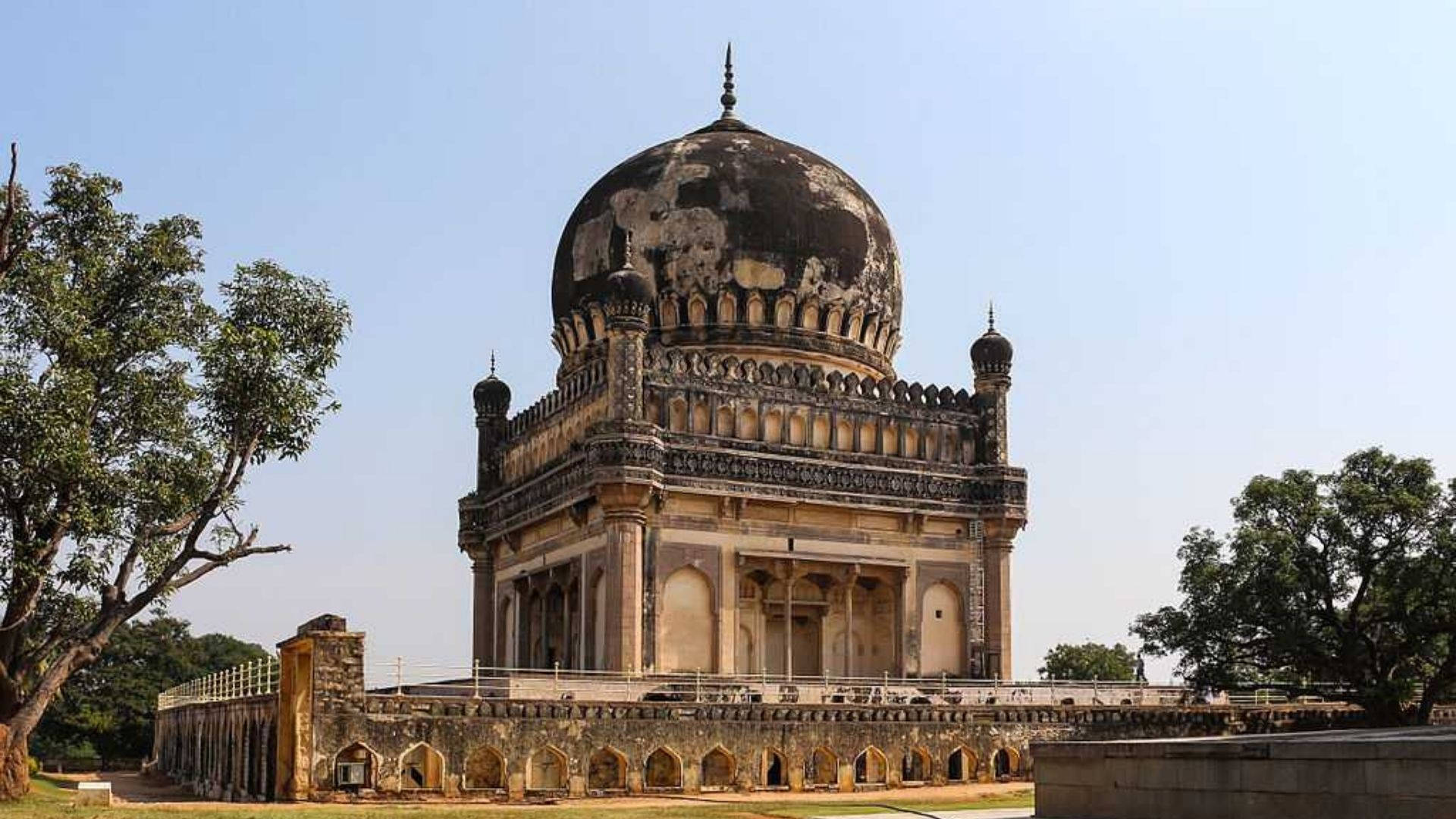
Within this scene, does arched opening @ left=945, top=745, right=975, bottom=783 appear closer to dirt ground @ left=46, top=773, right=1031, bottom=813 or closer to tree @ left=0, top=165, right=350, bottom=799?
dirt ground @ left=46, top=773, right=1031, bottom=813

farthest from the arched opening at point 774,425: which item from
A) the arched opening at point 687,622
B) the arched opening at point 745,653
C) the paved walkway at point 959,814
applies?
the paved walkway at point 959,814

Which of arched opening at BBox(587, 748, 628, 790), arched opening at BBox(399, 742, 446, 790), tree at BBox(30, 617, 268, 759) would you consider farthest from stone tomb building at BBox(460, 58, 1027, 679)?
tree at BBox(30, 617, 268, 759)

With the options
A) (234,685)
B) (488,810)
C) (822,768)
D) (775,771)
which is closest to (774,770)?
(775,771)

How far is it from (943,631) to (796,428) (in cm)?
577

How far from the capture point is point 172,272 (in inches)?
1081

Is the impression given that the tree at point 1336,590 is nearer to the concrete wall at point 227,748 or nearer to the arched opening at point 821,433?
the arched opening at point 821,433

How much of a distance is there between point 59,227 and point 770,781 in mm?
15312

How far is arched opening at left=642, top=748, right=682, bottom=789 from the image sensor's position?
2989 cm

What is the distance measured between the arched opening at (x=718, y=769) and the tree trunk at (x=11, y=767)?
11.2 metres

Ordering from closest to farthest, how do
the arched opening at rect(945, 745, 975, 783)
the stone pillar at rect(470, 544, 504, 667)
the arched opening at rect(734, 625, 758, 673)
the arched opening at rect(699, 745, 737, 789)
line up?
the arched opening at rect(699, 745, 737, 789) < the arched opening at rect(945, 745, 975, 783) < the arched opening at rect(734, 625, 758, 673) < the stone pillar at rect(470, 544, 504, 667)

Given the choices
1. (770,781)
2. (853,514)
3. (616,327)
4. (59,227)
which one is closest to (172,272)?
(59,227)

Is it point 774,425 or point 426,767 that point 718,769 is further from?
point 774,425

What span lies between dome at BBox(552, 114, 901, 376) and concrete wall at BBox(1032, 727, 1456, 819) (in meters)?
21.3

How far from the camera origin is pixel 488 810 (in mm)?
24906
